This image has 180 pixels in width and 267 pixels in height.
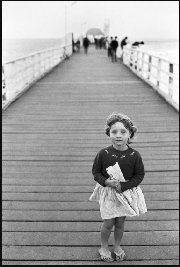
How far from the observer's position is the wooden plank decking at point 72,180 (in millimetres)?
3498

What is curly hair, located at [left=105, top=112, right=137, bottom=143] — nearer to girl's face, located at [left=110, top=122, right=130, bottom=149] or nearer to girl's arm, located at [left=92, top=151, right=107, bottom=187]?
girl's face, located at [left=110, top=122, right=130, bottom=149]

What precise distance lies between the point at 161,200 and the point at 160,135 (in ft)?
8.95

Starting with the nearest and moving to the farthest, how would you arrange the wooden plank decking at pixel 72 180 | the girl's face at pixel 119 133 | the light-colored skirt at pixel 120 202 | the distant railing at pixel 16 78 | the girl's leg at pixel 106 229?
the girl's face at pixel 119 133
the light-colored skirt at pixel 120 202
the girl's leg at pixel 106 229
the wooden plank decking at pixel 72 180
the distant railing at pixel 16 78

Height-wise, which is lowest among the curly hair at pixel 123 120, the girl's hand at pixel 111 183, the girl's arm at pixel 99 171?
the girl's hand at pixel 111 183

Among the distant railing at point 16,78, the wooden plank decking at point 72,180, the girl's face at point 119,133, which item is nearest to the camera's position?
the girl's face at point 119,133

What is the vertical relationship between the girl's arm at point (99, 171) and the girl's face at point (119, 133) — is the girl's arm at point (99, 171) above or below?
below

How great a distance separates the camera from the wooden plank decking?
3498mm

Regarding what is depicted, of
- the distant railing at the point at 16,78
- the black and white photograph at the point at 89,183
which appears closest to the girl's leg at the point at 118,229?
the black and white photograph at the point at 89,183

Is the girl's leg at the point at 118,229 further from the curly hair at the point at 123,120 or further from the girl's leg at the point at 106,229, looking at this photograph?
the curly hair at the point at 123,120

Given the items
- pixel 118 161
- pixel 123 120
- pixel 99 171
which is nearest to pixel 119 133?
pixel 123 120

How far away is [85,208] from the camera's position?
4266 millimetres

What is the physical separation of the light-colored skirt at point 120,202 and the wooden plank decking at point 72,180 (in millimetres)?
587

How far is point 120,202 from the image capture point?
2924mm

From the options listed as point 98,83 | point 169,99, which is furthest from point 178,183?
point 98,83
